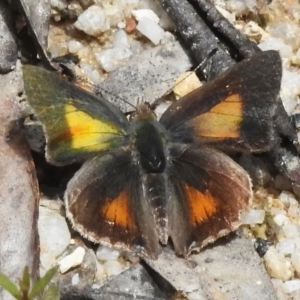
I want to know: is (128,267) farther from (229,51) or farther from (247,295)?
(229,51)

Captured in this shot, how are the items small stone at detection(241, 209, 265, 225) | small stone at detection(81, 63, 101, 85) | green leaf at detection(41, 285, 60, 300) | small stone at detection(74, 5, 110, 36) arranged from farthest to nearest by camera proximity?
small stone at detection(74, 5, 110, 36) < small stone at detection(81, 63, 101, 85) < small stone at detection(241, 209, 265, 225) < green leaf at detection(41, 285, 60, 300)

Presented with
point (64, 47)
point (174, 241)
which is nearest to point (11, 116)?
point (64, 47)

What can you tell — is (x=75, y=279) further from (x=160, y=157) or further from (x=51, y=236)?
(x=160, y=157)

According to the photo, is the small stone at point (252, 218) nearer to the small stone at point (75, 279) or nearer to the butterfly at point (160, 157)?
the butterfly at point (160, 157)

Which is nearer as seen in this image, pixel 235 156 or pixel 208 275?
pixel 208 275

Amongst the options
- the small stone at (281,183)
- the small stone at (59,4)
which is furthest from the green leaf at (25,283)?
the small stone at (59,4)

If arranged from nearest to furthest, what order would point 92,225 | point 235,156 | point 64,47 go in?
1. point 92,225
2. point 235,156
3. point 64,47

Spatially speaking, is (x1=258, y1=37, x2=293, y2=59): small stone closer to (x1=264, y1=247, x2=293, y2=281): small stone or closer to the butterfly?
the butterfly

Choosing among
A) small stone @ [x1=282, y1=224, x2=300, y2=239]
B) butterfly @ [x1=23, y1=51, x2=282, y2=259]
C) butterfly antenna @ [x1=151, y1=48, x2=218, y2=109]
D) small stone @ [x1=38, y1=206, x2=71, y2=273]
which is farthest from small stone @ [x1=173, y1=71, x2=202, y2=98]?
small stone @ [x1=38, y1=206, x2=71, y2=273]
